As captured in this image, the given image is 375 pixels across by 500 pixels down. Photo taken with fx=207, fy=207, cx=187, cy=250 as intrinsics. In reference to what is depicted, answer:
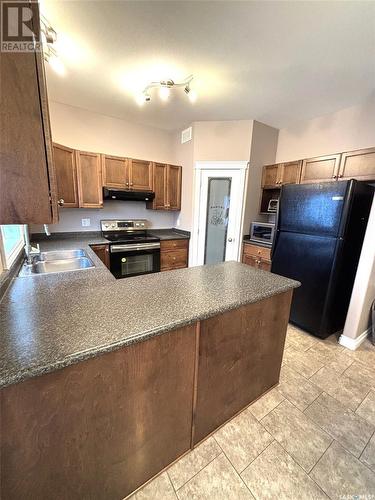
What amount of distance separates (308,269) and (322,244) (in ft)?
1.05

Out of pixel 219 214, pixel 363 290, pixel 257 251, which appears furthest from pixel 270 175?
pixel 363 290

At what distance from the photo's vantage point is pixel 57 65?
76.0 inches

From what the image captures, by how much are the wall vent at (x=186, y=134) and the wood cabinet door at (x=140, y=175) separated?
751 mm

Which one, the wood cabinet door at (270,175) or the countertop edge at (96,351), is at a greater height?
the wood cabinet door at (270,175)

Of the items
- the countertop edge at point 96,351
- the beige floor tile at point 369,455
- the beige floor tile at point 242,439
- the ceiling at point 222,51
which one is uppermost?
the ceiling at point 222,51

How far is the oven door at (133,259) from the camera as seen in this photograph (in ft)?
9.95

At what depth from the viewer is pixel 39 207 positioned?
2.65ft

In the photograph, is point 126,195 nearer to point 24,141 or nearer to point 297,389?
point 24,141

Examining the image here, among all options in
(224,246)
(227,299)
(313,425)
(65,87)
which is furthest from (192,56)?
(313,425)

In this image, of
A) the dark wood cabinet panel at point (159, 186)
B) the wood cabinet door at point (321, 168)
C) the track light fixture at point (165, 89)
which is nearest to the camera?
the track light fixture at point (165, 89)

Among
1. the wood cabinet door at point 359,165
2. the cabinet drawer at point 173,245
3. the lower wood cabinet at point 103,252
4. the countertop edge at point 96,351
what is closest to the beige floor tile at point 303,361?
the countertop edge at point 96,351

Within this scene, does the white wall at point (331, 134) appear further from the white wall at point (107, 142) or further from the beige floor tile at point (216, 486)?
the beige floor tile at point (216, 486)

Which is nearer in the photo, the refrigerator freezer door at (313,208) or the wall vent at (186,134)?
the refrigerator freezer door at (313,208)

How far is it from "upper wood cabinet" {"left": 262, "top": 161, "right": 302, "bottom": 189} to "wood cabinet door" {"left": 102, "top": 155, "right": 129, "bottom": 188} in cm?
225
